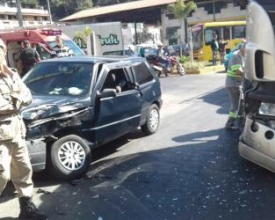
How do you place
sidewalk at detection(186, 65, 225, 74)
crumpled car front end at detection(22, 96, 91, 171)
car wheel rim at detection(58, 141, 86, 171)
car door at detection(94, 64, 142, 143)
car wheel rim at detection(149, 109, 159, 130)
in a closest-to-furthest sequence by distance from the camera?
crumpled car front end at detection(22, 96, 91, 171) < car wheel rim at detection(58, 141, 86, 171) < car door at detection(94, 64, 142, 143) < car wheel rim at detection(149, 109, 159, 130) < sidewalk at detection(186, 65, 225, 74)

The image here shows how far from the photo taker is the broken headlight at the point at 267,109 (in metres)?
4.46

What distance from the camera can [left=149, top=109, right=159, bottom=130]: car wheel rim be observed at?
8141 millimetres

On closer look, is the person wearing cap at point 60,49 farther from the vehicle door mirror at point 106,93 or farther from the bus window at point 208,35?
the bus window at point 208,35

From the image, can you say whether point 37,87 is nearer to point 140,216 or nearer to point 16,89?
point 16,89

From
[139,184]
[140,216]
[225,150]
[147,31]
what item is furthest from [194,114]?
[147,31]

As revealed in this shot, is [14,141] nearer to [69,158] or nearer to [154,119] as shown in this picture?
[69,158]

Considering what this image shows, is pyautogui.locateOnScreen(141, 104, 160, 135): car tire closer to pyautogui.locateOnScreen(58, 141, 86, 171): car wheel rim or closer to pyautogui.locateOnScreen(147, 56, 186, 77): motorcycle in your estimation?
pyautogui.locateOnScreen(58, 141, 86, 171): car wheel rim

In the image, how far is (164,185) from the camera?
5258 millimetres

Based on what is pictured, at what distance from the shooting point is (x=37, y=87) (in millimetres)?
6703

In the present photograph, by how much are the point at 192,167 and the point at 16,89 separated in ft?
8.98

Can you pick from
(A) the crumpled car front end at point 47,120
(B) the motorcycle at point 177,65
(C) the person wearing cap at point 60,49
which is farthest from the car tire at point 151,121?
(B) the motorcycle at point 177,65

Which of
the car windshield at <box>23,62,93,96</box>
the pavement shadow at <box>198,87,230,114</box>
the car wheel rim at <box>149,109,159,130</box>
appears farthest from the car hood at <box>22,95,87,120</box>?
the pavement shadow at <box>198,87,230,114</box>

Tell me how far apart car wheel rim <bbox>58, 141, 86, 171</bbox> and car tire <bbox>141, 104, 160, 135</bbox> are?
236 centimetres

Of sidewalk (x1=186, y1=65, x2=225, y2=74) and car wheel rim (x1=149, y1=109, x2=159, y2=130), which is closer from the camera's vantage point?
car wheel rim (x1=149, y1=109, x2=159, y2=130)
